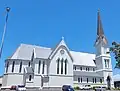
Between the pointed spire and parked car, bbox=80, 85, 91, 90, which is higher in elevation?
the pointed spire

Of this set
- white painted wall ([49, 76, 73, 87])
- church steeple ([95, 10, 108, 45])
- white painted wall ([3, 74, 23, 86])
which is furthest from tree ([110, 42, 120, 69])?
church steeple ([95, 10, 108, 45])

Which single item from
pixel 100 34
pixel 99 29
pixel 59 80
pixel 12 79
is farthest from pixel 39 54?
pixel 99 29

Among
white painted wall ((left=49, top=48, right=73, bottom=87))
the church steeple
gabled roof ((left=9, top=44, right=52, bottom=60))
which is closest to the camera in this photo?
white painted wall ((left=49, top=48, right=73, bottom=87))

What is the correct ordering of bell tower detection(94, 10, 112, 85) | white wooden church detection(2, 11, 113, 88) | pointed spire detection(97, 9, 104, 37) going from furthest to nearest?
1. pointed spire detection(97, 9, 104, 37)
2. bell tower detection(94, 10, 112, 85)
3. white wooden church detection(2, 11, 113, 88)

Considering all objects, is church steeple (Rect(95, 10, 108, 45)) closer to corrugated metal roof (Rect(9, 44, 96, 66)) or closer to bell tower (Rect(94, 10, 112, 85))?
bell tower (Rect(94, 10, 112, 85))

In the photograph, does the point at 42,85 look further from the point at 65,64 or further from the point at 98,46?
the point at 98,46

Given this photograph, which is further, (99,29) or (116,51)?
(99,29)

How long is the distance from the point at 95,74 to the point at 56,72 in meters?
17.8

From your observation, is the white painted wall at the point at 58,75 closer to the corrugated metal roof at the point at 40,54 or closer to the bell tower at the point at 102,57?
the corrugated metal roof at the point at 40,54

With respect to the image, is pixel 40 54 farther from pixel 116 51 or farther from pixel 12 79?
pixel 116 51

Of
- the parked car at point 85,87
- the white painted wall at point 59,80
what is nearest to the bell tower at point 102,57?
the parked car at point 85,87

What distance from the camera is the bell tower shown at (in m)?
63.5

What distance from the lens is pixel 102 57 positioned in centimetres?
6531

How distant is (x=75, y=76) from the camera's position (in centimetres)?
5778
